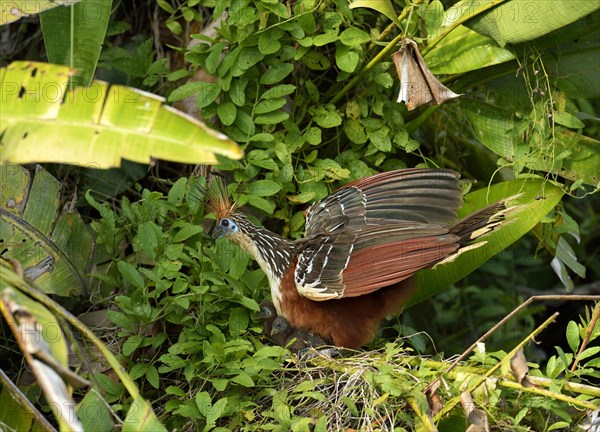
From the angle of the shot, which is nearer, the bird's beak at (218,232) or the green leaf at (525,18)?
the green leaf at (525,18)

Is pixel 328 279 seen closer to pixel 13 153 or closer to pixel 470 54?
pixel 470 54

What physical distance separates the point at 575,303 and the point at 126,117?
4329 millimetres

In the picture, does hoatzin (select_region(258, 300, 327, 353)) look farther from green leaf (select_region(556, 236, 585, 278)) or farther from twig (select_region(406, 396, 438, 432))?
green leaf (select_region(556, 236, 585, 278))

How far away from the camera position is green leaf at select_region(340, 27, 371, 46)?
3.69 metres

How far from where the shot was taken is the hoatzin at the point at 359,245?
3434mm

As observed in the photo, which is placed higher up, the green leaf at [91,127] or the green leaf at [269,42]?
the green leaf at [91,127]

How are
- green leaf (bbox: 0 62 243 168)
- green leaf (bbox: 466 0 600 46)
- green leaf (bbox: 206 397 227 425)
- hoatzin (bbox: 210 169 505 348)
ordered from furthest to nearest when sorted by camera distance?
hoatzin (bbox: 210 169 505 348), green leaf (bbox: 466 0 600 46), green leaf (bbox: 206 397 227 425), green leaf (bbox: 0 62 243 168)

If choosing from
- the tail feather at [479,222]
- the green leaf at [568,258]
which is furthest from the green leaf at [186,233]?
the green leaf at [568,258]

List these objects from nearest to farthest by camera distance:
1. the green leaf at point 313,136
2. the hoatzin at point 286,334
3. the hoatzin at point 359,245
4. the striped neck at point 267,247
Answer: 1. the hoatzin at point 359,245
2. the hoatzin at point 286,334
3. the striped neck at point 267,247
4. the green leaf at point 313,136

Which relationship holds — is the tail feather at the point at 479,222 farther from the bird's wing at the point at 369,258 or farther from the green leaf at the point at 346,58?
the green leaf at the point at 346,58

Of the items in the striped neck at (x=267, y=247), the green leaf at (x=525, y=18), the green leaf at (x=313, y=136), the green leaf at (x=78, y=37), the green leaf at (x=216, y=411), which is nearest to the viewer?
the green leaf at (x=216, y=411)

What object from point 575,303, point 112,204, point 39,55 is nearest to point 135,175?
point 112,204

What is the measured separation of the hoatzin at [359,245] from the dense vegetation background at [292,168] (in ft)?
0.43

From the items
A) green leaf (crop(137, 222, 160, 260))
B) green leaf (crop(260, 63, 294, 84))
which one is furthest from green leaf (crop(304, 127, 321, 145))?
green leaf (crop(137, 222, 160, 260))
